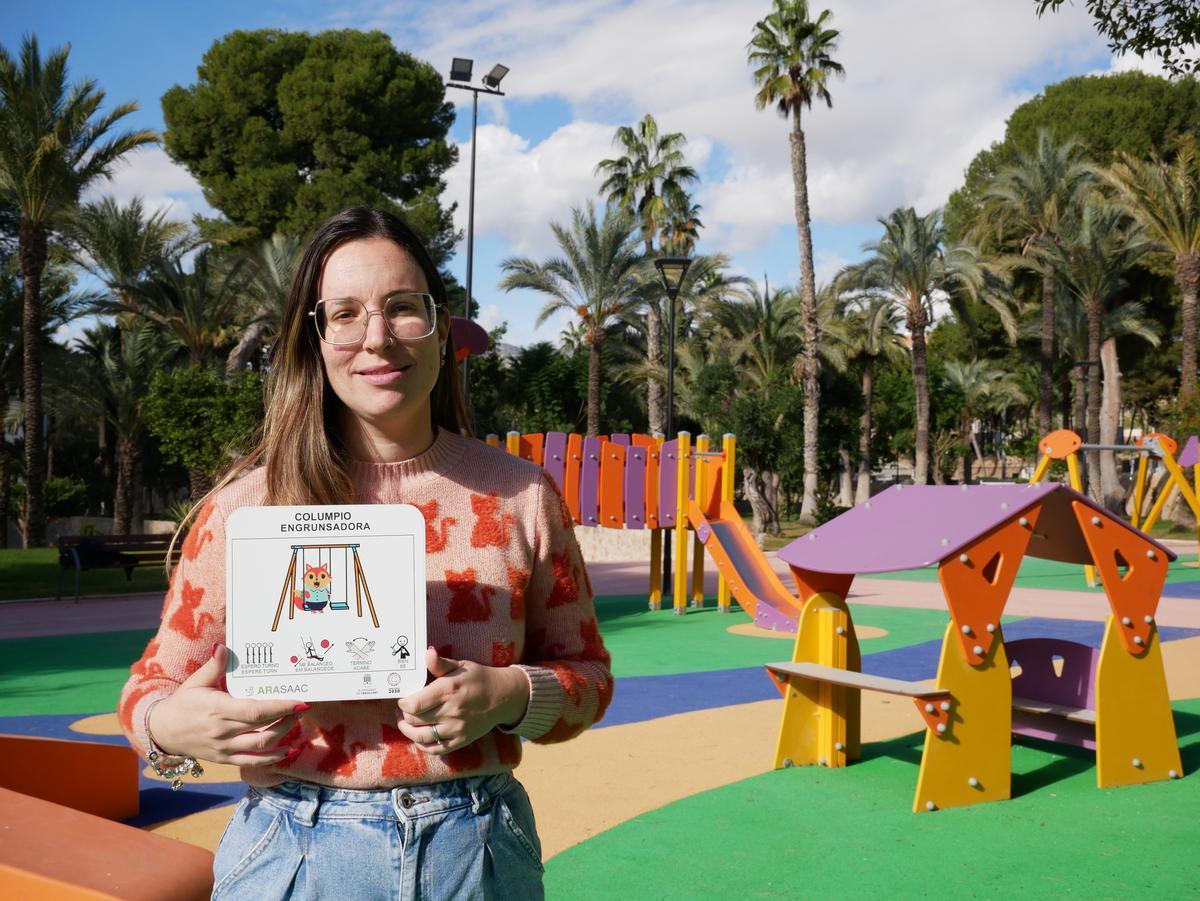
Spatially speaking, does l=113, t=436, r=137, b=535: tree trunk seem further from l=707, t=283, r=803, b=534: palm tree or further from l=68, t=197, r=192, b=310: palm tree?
l=707, t=283, r=803, b=534: palm tree

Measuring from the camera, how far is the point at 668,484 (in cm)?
1385

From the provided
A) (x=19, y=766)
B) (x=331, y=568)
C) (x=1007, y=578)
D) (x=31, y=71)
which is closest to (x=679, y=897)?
(x=1007, y=578)

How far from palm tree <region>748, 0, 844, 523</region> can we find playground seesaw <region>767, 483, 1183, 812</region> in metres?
23.4

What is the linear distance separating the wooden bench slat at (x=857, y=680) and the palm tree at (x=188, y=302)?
23553mm

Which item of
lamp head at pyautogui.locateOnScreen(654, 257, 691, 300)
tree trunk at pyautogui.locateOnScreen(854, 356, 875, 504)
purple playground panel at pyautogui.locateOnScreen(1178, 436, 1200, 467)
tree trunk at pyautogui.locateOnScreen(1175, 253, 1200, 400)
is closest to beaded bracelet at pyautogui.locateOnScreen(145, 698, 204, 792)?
lamp head at pyautogui.locateOnScreen(654, 257, 691, 300)

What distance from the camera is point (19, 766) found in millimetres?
4605

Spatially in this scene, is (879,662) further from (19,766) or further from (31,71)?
(31,71)

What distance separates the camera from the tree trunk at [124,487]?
90.5ft

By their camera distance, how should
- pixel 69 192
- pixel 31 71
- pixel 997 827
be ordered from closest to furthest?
pixel 997 827, pixel 31 71, pixel 69 192

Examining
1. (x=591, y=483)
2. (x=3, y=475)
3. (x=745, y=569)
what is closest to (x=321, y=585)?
(x=745, y=569)

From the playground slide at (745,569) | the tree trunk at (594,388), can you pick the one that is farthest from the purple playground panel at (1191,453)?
the tree trunk at (594,388)

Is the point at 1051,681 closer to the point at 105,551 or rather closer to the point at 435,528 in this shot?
the point at 435,528

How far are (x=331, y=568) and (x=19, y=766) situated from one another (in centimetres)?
374

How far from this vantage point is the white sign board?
5.11ft
